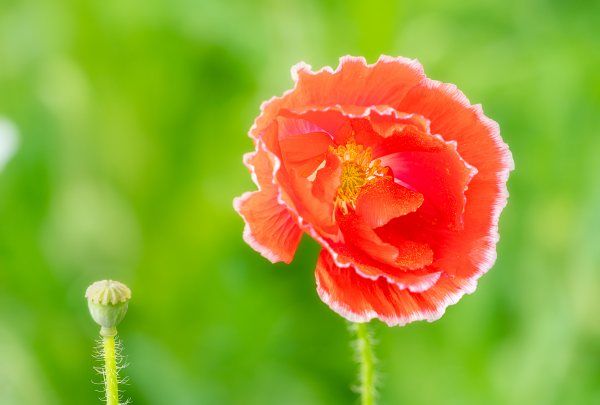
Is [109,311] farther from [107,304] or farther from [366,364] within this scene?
[366,364]

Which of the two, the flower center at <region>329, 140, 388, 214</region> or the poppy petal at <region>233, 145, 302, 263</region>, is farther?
the flower center at <region>329, 140, 388, 214</region>

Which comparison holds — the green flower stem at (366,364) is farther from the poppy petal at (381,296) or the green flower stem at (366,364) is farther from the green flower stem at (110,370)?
the green flower stem at (110,370)

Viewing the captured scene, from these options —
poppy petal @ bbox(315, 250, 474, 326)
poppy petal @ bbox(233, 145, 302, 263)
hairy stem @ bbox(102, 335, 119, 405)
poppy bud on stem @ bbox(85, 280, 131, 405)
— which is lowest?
hairy stem @ bbox(102, 335, 119, 405)

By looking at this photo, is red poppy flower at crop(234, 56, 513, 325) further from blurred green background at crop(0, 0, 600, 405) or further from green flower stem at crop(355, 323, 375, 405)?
blurred green background at crop(0, 0, 600, 405)

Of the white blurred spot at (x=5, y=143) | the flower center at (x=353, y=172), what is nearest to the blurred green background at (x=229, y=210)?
the white blurred spot at (x=5, y=143)

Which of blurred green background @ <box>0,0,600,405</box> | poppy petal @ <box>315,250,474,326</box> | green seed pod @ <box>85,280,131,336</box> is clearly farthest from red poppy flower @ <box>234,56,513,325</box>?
blurred green background @ <box>0,0,600,405</box>

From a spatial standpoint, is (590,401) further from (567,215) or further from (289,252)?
(289,252)

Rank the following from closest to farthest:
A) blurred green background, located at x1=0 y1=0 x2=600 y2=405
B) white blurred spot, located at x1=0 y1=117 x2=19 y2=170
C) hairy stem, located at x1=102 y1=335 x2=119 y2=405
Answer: hairy stem, located at x1=102 y1=335 x2=119 y2=405 < white blurred spot, located at x1=0 y1=117 x2=19 y2=170 < blurred green background, located at x1=0 y1=0 x2=600 y2=405
